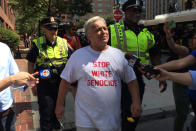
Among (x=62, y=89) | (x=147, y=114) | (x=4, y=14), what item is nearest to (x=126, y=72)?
(x=62, y=89)

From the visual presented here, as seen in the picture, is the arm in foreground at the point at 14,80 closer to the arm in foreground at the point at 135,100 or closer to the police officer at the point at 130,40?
the arm in foreground at the point at 135,100

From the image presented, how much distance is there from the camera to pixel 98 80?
2094 mm

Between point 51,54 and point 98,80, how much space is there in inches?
55.9

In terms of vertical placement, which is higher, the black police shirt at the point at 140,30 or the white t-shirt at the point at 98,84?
the black police shirt at the point at 140,30

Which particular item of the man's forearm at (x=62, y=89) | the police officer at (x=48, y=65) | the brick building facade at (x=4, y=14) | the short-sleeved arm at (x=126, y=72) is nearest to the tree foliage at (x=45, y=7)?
the brick building facade at (x=4, y=14)

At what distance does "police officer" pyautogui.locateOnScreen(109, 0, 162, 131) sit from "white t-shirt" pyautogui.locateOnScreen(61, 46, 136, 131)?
2.20 feet

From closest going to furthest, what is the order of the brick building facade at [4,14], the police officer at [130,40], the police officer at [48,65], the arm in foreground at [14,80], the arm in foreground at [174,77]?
1. the arm in foreground at [174,77]
2. the arm in foreground at [14,80]
3. the police officer at [130,40]
4. the police officer at [48,65]
5. the brick building facade at [4,14]

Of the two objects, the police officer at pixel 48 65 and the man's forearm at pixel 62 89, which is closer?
the man's forearm at pixel 62 89

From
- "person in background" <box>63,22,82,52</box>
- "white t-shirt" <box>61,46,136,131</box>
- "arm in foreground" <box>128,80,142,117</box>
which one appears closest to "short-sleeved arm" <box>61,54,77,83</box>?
"white t-shirt" <box>61,46,136,131</box>

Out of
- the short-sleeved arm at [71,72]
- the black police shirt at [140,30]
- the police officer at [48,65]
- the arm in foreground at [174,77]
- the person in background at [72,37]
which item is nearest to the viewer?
the arm in foreground at [174,77]

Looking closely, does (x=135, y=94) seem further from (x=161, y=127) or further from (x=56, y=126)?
(x=161, y=127)

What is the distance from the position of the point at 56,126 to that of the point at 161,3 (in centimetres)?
5734

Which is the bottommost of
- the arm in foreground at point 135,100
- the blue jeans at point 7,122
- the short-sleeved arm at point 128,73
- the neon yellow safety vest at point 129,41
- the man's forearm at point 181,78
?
the blue jeans at point 7,122

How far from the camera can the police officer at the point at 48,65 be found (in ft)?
10.3
